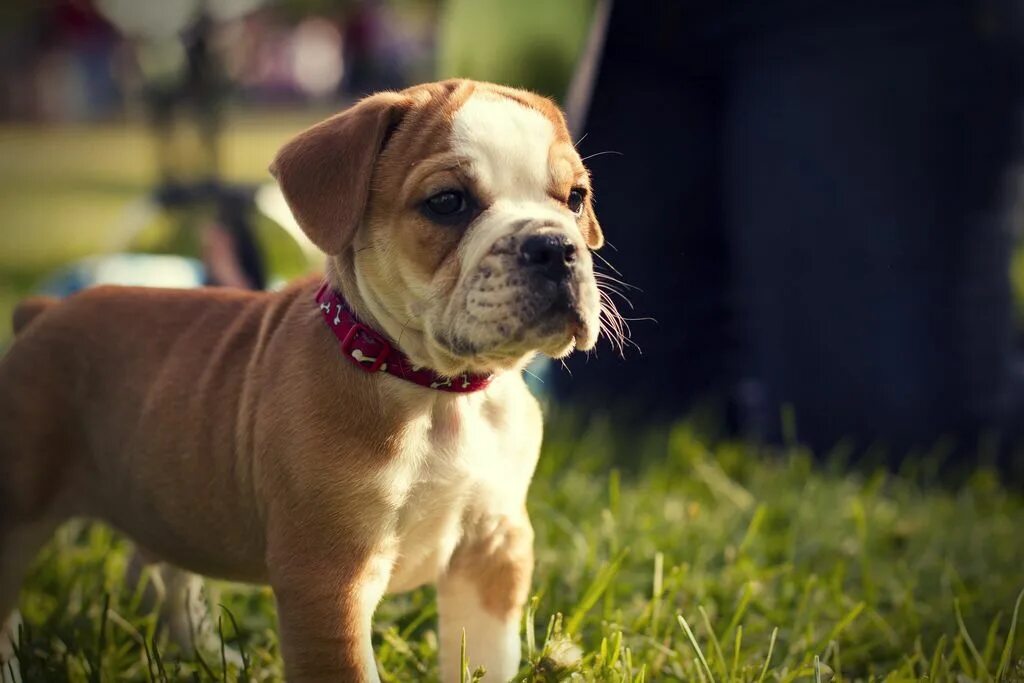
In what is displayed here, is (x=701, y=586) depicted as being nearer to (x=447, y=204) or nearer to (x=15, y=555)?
(x=447, y=204)

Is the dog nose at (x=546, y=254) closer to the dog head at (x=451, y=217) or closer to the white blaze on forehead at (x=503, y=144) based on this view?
the dog head at (x=451, y=217)

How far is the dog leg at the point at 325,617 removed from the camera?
2207 millimetres

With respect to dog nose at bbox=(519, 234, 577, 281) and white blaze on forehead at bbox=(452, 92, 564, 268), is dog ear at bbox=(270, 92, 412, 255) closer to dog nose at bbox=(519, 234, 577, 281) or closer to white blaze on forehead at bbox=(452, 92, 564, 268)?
white blaze on forehead at bbox=(452, 92, 564, 268)

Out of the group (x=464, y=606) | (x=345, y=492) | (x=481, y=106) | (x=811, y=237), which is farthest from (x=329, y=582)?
(x=811, y=237)

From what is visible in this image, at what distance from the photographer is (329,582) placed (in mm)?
2219

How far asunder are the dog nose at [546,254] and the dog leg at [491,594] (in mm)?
583

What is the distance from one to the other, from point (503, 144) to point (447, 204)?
0.17 meters

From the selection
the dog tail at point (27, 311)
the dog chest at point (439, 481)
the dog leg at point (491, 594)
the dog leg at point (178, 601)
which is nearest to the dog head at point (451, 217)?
the dog chest at point (439, 481)

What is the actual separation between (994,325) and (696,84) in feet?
5.08

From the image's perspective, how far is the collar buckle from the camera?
2344 millimetres

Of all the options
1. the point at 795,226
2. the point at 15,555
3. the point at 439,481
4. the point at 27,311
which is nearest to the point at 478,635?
the point at 439,481

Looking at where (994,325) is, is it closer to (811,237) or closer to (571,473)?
(811,237)

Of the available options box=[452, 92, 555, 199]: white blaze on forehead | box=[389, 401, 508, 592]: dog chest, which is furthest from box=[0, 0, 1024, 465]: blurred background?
box=[389, 401, 508, 592]: dog chest

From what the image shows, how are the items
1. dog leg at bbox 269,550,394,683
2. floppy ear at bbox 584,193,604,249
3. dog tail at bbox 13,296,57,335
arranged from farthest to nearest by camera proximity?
1. dog tail at bbox 13,296,57,335
2. floppy ear at bbox 584,193,604,249
3. dog leg at bbox 269,550,394,683
